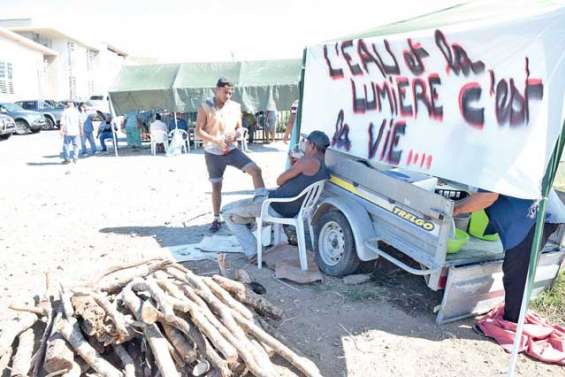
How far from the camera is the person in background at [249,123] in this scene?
1681cm

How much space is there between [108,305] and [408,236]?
2334 millimetres

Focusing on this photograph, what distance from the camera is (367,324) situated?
388 cm

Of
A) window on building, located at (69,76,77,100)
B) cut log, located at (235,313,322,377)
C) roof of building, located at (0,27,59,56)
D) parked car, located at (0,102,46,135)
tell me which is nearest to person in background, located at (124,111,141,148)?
parked car, located at (0,102,46,135)

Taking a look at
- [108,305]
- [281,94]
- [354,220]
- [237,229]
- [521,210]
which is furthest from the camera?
[281,94]

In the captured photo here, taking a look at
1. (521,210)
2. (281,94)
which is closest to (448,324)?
(521,210)

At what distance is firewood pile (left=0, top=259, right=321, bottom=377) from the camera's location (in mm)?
2822

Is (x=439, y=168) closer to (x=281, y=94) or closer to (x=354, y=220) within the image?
(x=354, y=220)

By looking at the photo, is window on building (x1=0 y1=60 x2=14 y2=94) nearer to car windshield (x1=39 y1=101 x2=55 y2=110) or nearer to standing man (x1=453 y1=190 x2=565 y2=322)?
car windshield (x1=39 y1=101 x2=55 y2=110)

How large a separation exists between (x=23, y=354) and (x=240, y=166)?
3508 mm

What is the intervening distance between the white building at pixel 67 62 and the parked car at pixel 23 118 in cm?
1432

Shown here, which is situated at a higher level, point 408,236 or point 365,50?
point 365,50

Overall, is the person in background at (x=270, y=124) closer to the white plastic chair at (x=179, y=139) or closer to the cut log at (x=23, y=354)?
the white plastic chair at (x=179, y=139)

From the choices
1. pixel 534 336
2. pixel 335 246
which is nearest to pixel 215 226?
pixel 335 246

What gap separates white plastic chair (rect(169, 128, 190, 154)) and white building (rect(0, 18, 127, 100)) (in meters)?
23.0
